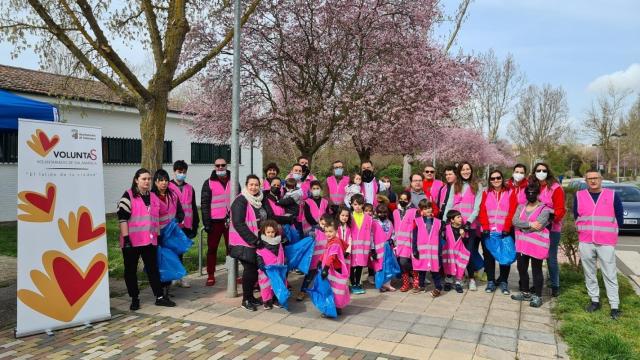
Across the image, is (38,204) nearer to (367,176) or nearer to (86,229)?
(86,229)

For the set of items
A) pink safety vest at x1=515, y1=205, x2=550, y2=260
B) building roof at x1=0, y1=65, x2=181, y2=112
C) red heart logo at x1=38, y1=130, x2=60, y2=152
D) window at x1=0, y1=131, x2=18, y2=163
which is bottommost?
pink safety vest at x1=515, y1=205, x2=550, y2=260

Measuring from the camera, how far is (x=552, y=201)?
6.25m

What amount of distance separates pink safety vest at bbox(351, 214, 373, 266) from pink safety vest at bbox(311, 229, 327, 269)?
0.52m

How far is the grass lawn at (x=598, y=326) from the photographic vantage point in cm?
452

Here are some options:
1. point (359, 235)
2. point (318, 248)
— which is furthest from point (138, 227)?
point (359, 235)

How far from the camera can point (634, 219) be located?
45.2ft

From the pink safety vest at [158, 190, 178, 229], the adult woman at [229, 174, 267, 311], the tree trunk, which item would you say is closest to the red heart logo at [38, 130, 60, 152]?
the pink safety vest at [158, 190, 178, 229]

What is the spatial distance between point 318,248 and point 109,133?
42.4ft

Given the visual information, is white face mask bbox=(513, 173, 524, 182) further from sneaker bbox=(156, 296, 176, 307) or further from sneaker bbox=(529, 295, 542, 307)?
sneaker bbox=(156, 296, 176, 307)

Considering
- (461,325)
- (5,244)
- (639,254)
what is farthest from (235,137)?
(639,254)

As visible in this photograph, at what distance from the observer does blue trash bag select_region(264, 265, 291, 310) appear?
5.67m

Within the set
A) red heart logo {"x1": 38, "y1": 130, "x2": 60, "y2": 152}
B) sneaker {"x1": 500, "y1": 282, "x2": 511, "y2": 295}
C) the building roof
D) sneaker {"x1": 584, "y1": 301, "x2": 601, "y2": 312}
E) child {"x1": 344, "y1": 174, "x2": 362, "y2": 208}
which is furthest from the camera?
the building roof

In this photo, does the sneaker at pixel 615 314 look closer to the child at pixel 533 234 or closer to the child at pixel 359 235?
the child at pixel 533 234

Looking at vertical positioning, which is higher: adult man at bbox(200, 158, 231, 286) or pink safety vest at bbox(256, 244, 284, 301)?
adult man at bbox(200, 158, 231, 286)
